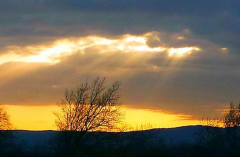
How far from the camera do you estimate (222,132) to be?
9112 cm

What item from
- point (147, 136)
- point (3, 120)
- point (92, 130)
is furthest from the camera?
point (147, 136)

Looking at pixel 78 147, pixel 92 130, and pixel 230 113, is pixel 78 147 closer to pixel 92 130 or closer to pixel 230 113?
pixel 92 130

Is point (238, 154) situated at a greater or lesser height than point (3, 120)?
lesser

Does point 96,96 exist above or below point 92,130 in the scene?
above

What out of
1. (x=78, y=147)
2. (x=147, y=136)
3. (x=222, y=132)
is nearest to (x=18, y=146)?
(x=147, y=136)

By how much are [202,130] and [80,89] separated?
51718 millimetres

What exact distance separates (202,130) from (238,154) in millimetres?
19819

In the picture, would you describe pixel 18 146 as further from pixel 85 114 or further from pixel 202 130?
pixel 85 114

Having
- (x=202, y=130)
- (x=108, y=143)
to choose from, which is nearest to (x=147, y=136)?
(x=202, y=130)

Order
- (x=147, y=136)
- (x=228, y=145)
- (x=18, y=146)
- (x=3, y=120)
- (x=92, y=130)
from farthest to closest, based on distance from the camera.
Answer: (x=147, y=136), (x=18, y=146), (x=228, y=145), (x=3, y=120), (x=92, y=130)

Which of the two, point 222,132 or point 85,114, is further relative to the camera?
point 222,132

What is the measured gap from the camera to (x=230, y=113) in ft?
281

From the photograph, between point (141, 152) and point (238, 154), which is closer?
point (238, 154)

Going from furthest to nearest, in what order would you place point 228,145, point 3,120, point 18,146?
1. point 18,146
2. point 228,145
3. point 3,120
